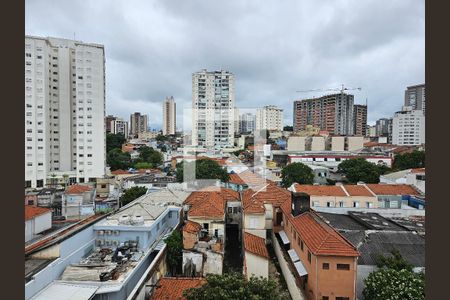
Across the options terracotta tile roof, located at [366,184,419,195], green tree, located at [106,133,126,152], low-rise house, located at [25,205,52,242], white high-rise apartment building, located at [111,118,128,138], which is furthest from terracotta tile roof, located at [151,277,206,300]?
white high-rise apartment building, located at [111,118,128,138]

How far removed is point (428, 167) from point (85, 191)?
2156 cm

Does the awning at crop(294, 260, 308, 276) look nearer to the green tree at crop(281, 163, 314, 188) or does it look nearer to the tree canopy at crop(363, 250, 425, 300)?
the tree canopy at crop(363, 250, 425, 300)

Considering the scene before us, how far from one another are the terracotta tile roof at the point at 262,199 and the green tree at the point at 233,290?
6.26 m

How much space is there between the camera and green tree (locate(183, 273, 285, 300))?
260 inches

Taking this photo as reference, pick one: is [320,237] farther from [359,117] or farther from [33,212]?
[359,117]

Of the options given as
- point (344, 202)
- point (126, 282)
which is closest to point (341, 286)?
point (126, 282)

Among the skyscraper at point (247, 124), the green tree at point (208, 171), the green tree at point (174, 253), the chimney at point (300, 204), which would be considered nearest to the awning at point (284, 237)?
the chimney at point (300, 204)

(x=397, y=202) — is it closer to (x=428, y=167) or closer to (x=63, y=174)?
(x=428, y=167)

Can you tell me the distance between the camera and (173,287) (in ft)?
29.3

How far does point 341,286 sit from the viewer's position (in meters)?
8.55

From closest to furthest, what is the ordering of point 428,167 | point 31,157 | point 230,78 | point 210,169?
point 428,167
point 210,169
point 31,157
point 230,78

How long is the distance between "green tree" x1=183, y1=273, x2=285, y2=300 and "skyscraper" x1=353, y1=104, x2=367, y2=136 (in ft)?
248

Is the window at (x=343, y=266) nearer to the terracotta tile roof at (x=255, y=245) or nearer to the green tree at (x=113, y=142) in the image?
the terracotta tile roof at (x=255, y=245)

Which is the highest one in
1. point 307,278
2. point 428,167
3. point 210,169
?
point 428,167
